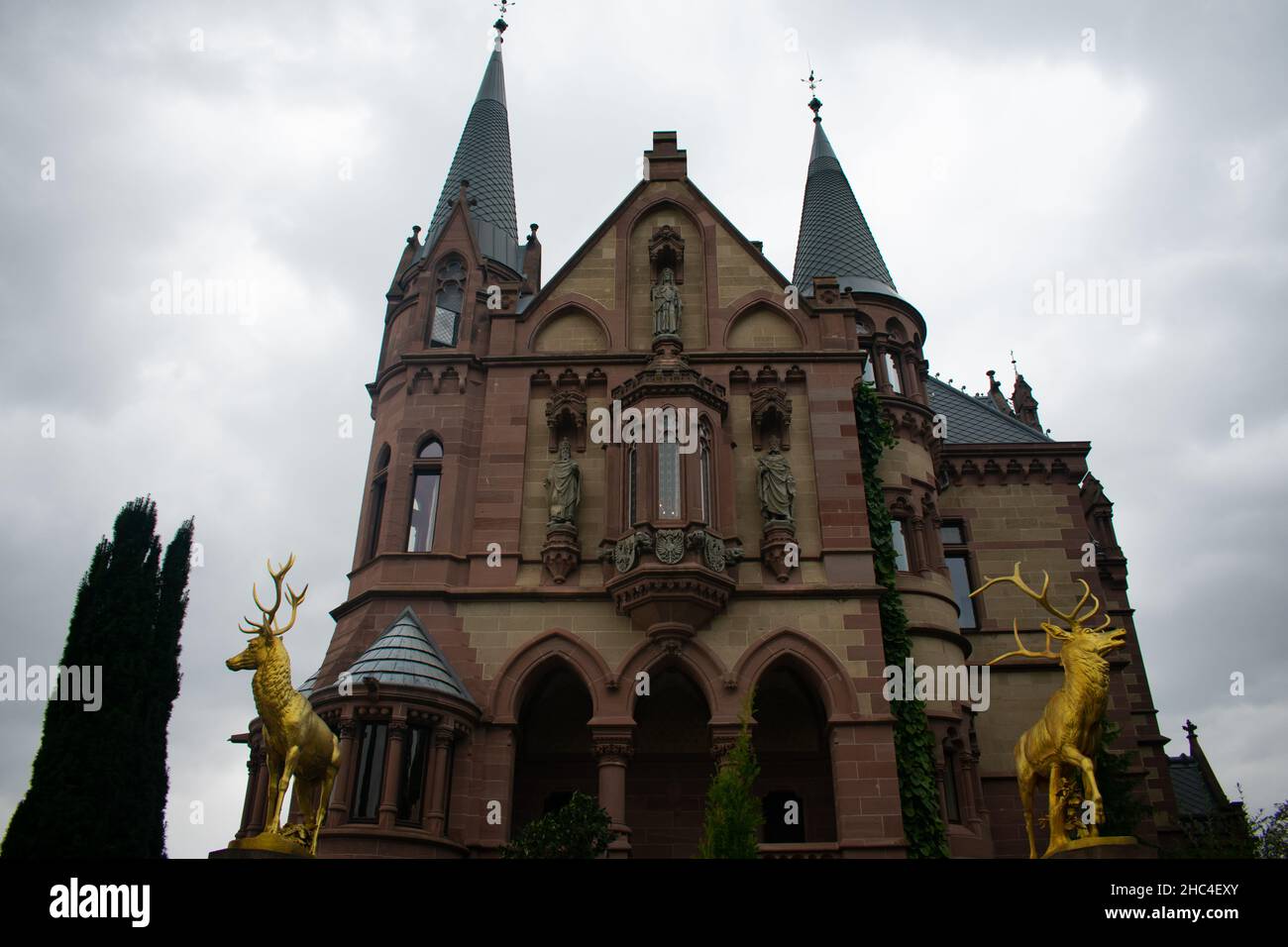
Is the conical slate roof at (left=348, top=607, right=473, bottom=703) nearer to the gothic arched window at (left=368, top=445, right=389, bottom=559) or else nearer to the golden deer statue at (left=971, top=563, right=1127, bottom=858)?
the gothic arched window at (left=368, top=445, right=389, bottom=559)

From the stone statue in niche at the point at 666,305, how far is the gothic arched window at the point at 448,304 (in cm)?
459

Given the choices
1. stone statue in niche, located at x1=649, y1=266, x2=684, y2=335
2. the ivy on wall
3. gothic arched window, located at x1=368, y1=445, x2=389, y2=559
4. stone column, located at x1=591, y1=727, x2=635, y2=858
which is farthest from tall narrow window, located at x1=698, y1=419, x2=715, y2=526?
gothic arched window, located at x1=368, y1=445, x2=389, y2=559

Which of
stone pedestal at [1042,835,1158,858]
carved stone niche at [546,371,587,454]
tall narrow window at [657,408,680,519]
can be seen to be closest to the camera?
stone pedestal at [1042,835,1158,858]

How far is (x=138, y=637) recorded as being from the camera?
22.5 metres

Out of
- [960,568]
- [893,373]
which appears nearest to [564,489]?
[893,373]

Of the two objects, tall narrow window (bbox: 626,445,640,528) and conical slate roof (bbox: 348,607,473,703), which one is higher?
tall narrow window (bbox: 626,445,640,528)

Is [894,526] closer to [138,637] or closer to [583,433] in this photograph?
[583,433]

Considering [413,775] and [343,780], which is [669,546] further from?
[343,780]

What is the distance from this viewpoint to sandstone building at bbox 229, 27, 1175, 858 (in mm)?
16250

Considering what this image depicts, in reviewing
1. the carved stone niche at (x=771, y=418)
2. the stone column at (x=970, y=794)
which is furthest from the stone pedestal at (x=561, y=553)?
the stone column at (x=970, y=794)

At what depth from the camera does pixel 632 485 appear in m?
18.7

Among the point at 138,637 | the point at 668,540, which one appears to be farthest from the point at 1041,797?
the point at 138,637

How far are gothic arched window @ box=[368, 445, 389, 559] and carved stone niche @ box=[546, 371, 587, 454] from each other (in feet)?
12.2

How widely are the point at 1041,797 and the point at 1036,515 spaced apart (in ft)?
25.0
